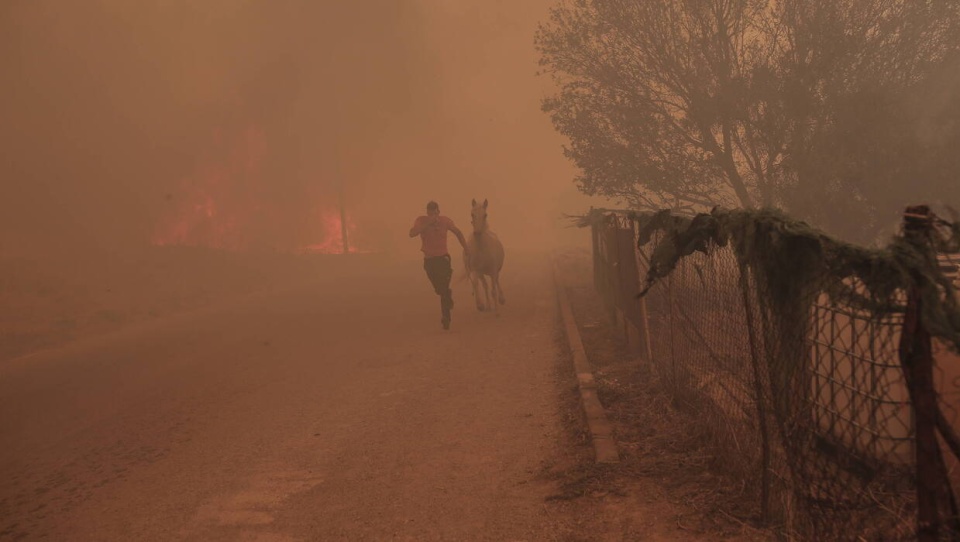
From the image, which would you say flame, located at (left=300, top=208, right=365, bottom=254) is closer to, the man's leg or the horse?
the horse

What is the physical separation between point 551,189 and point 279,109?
56829 millimetres

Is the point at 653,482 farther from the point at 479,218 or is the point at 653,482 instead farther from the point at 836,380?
the point at 479,218

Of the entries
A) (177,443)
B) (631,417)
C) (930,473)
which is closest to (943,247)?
(930,473)

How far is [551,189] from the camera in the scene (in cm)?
9469

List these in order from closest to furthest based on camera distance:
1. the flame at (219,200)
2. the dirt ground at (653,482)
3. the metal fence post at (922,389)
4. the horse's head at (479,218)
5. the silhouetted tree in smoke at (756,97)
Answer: the metal fence post at (922,389), the dirt ground at (653,482), the silhouetted tree in smoke at (756,97), the horse's head at (479,218), the flame at (219,200)

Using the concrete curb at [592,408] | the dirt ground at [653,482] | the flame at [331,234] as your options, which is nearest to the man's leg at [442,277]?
the concrete curb at [592,408]

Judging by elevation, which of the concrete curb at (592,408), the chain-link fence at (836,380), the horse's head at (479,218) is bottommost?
the concrete curb at (592,408)

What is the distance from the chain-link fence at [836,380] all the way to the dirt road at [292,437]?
4.61 feet

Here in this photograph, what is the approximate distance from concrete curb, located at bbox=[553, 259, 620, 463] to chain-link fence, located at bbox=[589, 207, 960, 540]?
2.57 feet

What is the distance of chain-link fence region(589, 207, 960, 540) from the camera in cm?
266

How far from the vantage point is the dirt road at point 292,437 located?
5.02 m

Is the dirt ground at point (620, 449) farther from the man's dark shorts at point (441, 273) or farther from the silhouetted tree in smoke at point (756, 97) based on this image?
the silhouetted tree in smoke at point (756, 97)

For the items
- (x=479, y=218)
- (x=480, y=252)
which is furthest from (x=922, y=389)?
(x=479, y=218)

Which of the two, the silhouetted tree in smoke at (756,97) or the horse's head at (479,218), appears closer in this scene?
the silhouetted tree in smoke at (756,97)
